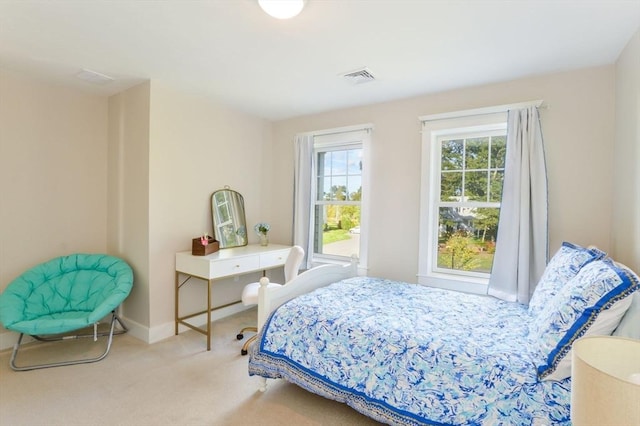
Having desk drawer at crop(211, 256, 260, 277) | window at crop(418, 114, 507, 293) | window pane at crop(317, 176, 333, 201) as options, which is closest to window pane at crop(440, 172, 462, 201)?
window at crop(418, 114, 507, 293)

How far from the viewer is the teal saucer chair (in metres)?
2.45

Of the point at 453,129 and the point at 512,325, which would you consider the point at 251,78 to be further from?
the point at 512,325

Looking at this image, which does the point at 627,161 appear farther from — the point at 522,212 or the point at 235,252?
the point at 235,252

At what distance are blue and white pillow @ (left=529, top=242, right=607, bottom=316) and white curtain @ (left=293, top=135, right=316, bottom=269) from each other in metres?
2.35

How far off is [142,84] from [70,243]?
176 cm

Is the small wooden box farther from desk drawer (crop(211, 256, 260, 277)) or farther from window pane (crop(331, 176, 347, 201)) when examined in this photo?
window pane (crop(331, 176, 347, 201))

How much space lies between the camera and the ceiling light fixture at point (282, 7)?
5.52 ft

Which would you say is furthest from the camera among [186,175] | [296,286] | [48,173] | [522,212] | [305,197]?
[305,197]

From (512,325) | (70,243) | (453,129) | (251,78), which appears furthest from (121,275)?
(453,129)

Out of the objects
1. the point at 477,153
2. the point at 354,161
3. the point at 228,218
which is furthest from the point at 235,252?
the point at 477,153

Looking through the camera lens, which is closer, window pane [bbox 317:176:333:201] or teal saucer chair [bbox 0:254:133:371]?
teal saucer chair [bbox 0:254:133:371]

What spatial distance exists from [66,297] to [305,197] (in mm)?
2531

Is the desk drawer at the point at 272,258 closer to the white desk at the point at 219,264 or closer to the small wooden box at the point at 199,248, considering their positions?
the white desk at the point at 219,264

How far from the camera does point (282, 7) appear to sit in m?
1.71
